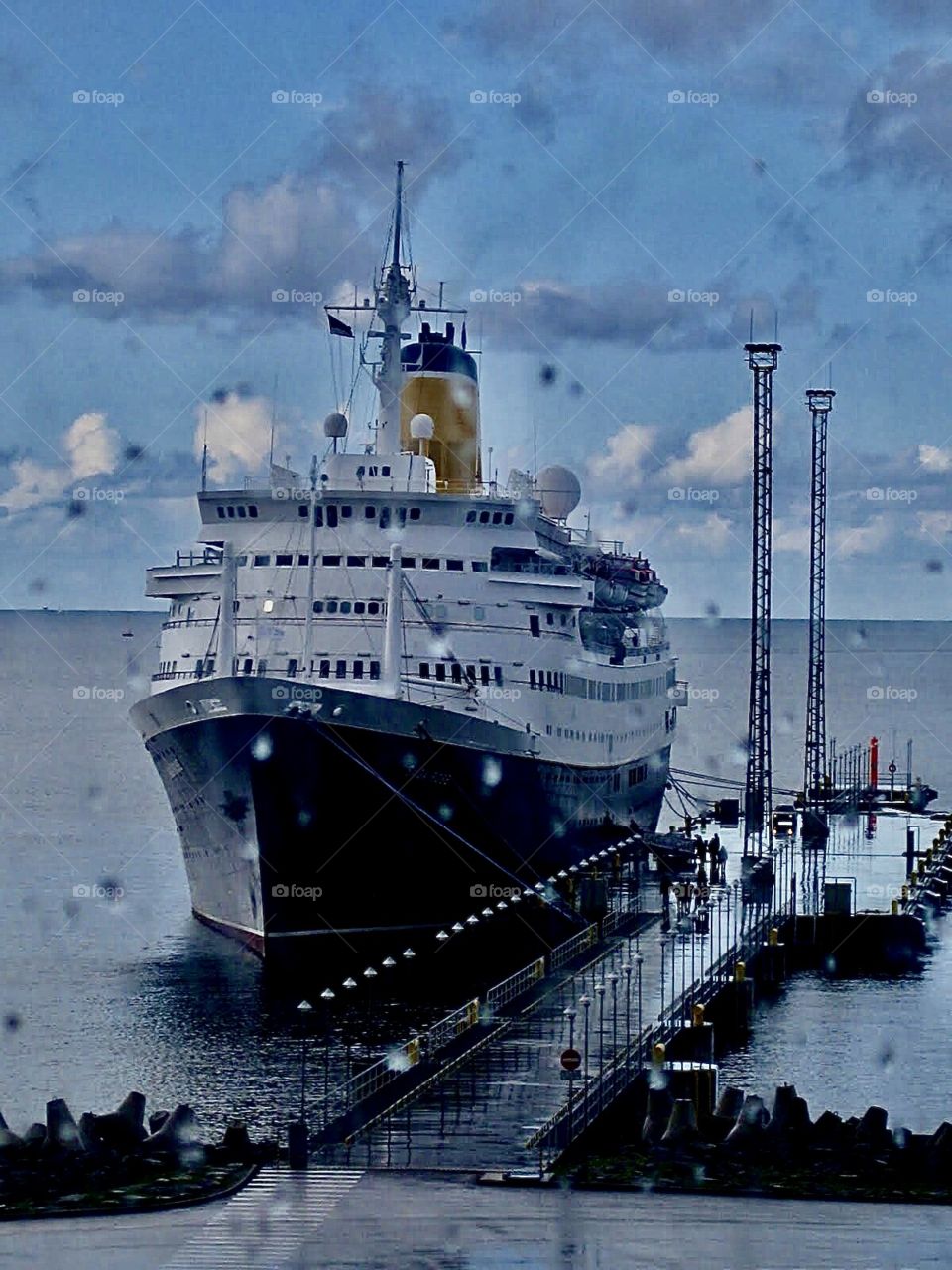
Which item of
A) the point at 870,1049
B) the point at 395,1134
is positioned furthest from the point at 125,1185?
the point at 870,1049

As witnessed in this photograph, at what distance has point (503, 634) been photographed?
5844cm

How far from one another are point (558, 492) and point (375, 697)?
2443 cm

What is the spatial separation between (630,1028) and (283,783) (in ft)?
44.3

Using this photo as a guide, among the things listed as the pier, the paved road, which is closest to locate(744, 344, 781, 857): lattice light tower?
the pier
